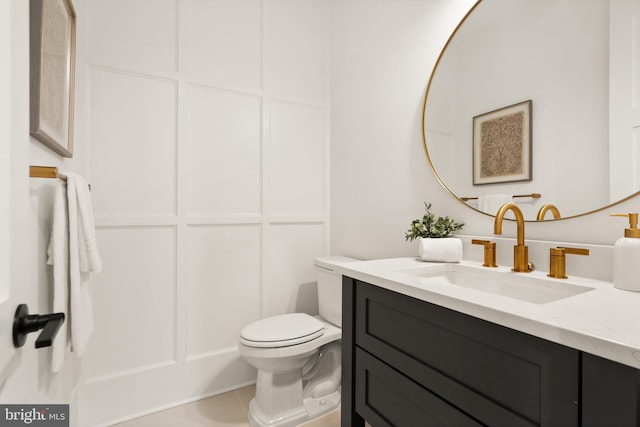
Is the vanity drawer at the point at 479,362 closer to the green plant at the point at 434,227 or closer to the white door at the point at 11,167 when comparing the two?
the green plant at the point at 434,227

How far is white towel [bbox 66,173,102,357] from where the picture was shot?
41.8 inches

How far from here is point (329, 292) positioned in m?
1.85

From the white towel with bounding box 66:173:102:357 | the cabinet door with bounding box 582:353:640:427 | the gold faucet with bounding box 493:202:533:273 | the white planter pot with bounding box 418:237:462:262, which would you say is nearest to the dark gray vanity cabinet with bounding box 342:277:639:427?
the cabinet door with bounding box 582:353:640:427

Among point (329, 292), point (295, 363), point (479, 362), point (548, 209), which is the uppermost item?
point (548, 209)

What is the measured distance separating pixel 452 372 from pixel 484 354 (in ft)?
0.37

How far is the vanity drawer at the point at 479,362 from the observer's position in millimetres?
587

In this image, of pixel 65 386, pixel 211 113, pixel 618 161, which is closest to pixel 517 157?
pixel 618 161

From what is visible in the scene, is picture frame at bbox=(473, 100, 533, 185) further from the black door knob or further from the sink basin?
the black door knob

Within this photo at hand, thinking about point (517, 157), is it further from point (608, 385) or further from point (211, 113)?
point (211, 113)

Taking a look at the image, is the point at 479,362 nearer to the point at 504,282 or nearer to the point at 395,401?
the point at 395,401

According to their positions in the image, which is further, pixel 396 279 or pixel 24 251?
pixel 396 279

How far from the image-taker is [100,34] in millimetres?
1572

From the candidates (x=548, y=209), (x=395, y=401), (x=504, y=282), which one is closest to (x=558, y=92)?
(x=548, y=209)

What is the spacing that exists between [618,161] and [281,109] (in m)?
1.71
